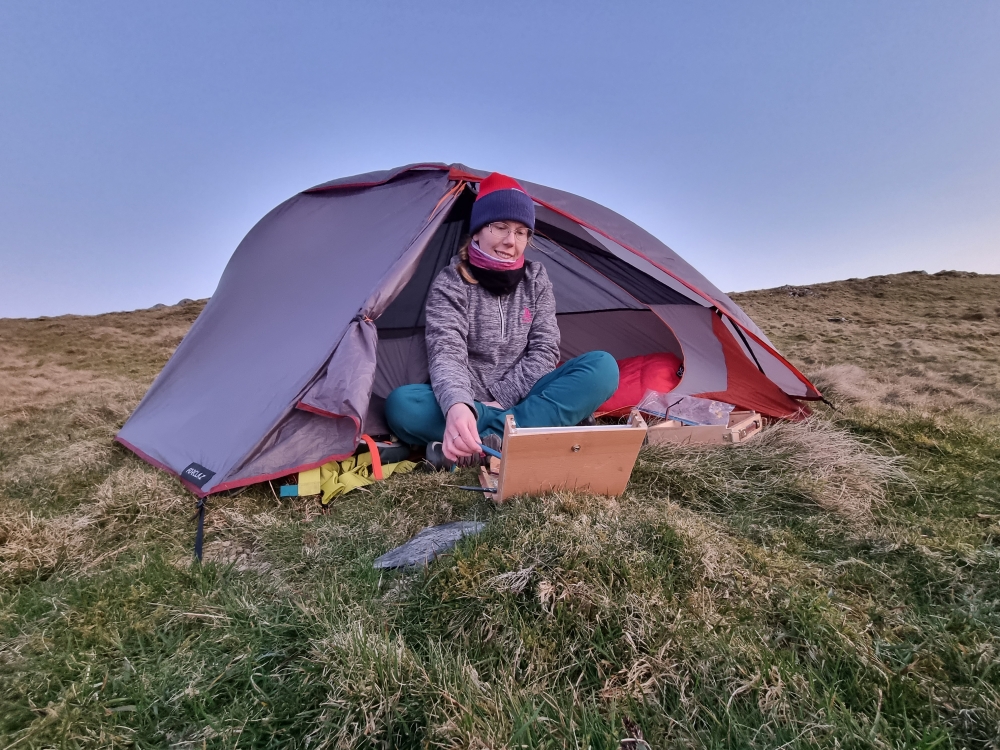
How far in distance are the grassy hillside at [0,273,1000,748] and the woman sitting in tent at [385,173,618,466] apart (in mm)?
365

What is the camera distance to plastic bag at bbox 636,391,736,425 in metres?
3.10

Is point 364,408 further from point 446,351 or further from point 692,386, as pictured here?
point 692,386

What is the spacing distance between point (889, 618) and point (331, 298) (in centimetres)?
241

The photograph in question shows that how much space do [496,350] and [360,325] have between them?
0.69m

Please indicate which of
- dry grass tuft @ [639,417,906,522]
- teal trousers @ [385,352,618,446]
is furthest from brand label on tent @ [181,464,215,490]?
dry grass tuft @ [639,417,906,522]

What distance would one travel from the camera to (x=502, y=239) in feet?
8.66

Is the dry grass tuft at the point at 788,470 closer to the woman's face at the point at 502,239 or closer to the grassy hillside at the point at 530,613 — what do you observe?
the grassy hillside at the point at 530,613

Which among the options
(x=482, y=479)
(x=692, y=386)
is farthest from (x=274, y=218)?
(x=692, y=386)

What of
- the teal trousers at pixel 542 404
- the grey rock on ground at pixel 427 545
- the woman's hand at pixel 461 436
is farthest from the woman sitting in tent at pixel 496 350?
the grey rock on ground at pixel 427 545

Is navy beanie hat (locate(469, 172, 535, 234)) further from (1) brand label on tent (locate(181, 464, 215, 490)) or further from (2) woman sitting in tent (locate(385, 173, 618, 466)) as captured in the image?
(1) brand label on tent (locate(181, 464, 215, 490))

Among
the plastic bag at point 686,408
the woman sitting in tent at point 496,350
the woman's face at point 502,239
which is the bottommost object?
the plastic bag at point 686,408

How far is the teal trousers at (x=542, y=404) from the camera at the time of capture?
2.50 metres

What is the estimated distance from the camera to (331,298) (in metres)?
2.70

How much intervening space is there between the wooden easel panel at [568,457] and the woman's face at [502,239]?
3.73 feet
